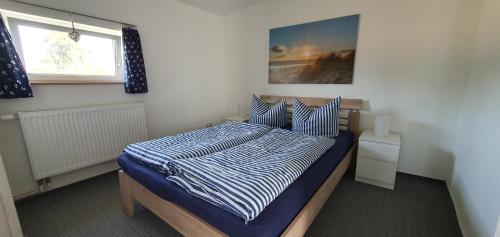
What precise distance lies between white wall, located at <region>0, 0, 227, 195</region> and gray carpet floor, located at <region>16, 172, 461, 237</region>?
457 mm

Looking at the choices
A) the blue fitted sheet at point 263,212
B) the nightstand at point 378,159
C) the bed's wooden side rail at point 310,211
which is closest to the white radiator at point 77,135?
the blue fitted sheet at point 263,212

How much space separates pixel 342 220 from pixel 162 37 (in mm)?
3144

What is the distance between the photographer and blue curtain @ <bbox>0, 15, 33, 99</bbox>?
170cm

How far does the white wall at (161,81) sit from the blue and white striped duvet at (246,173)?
67.8 inches

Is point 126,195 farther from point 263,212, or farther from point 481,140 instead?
point 481,140

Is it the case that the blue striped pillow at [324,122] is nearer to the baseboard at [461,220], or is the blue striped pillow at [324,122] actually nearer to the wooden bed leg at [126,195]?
the baseboard at [461,220]

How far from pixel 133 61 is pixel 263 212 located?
2.46m

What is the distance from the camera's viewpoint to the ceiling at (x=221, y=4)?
3.03m

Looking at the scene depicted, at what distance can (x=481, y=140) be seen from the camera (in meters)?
1.50

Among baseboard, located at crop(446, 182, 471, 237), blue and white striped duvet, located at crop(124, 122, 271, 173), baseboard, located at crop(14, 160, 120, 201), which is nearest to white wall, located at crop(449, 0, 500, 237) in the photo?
baseboard, located at crop(446, 182, 471, 237)

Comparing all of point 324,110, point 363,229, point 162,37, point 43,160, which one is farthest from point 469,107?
point 43,160

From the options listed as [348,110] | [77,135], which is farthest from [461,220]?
[77,135]

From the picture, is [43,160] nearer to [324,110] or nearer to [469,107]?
[324,110]

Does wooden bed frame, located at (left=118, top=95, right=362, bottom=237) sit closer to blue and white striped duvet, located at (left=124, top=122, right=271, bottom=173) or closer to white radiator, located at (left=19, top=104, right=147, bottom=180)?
blue and white striped duvet, located at (left=124, top=122, right=271, bottom=173)
